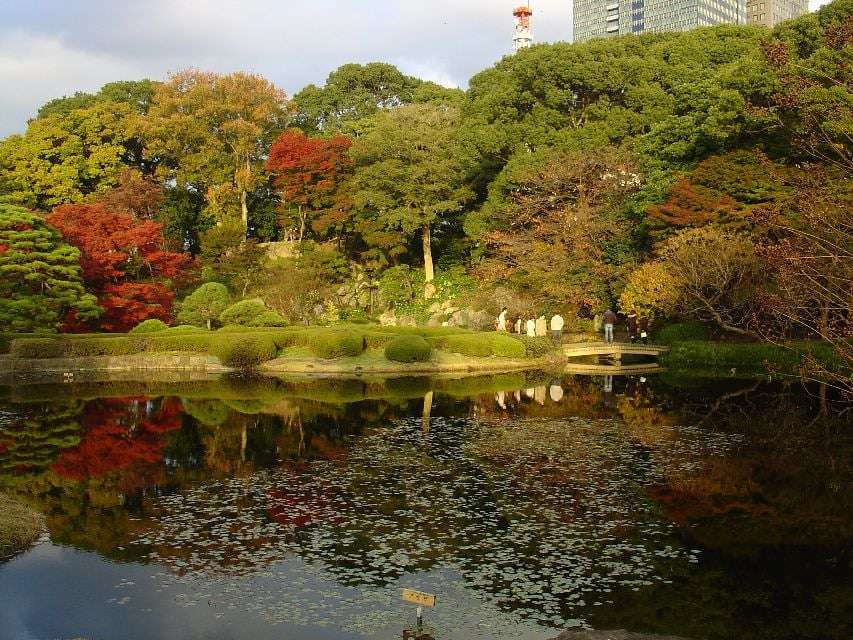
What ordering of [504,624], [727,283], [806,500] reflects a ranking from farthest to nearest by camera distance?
[727,283]
[806,500]
[504,624]

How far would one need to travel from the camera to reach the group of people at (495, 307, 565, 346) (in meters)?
31.4

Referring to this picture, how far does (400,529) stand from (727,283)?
67.6ft

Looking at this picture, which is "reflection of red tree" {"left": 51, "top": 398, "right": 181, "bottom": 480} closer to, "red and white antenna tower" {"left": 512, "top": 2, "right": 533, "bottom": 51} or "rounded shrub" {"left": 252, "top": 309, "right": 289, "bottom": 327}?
"rounded shrub" {"left": 252, "top": 309, "right": 289, "bottom": 327}

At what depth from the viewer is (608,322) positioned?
32.9 meters

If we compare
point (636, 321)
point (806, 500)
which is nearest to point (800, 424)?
point (806, 500)

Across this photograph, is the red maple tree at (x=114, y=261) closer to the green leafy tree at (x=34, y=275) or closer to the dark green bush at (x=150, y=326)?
the green leafy tree at (x=34, y=275)

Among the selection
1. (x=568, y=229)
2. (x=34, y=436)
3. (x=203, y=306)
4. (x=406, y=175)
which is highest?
(x=406, y=175)

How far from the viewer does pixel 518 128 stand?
3669 cm

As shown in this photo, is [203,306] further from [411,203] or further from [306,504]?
[306,504]

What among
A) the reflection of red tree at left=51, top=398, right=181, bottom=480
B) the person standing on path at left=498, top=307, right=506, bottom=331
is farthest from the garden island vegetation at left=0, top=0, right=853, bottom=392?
the reflection of red tree at left=51, top=398, right=181, bottom=480

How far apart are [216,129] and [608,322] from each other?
24.1 meters

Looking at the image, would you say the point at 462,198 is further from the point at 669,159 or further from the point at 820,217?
the point at 820,217

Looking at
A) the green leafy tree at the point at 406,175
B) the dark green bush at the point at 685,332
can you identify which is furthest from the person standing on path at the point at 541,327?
the green leafy tree at the point at 406,175

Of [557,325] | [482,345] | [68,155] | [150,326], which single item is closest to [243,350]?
[150,326]
